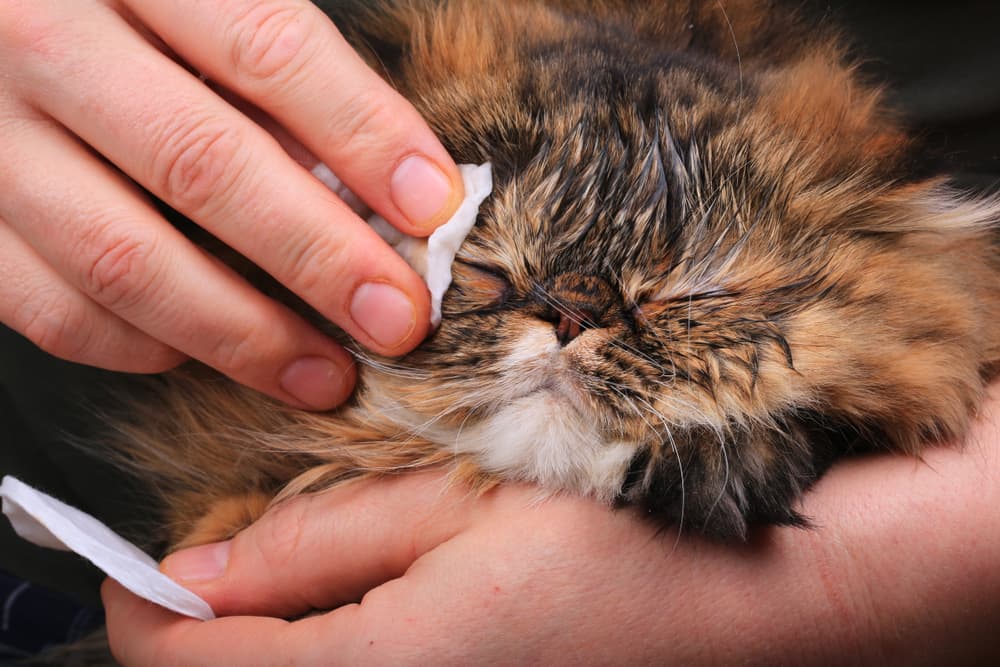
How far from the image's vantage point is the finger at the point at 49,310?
97cm

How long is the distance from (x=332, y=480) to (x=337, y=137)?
1.45 feet

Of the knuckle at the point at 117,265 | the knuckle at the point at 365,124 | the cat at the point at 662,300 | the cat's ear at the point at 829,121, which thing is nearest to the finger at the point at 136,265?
the knuckle at the point at 117,265

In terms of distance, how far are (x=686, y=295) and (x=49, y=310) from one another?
2.44 feet

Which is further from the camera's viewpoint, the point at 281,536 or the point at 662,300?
the point at 281,536

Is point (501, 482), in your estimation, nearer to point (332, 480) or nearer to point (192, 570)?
point (332, 480)

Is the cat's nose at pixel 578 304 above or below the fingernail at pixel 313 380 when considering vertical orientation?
above

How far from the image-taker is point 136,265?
905 mm

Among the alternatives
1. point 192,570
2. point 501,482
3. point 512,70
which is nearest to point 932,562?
point 501,482

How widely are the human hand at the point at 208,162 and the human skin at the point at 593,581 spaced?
9.6 inches

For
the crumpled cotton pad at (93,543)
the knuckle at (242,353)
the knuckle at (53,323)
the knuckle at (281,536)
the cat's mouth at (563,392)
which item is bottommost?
the crumpled cotton pad at (93,543)

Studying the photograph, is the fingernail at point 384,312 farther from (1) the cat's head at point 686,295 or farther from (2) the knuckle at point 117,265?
(2) the knuckle at point 117,265

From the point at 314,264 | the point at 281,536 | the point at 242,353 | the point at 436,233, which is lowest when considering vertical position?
the point at 281,536

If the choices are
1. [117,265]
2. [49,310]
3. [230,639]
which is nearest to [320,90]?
[117,265]

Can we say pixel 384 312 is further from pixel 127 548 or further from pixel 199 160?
pixel 127 548
